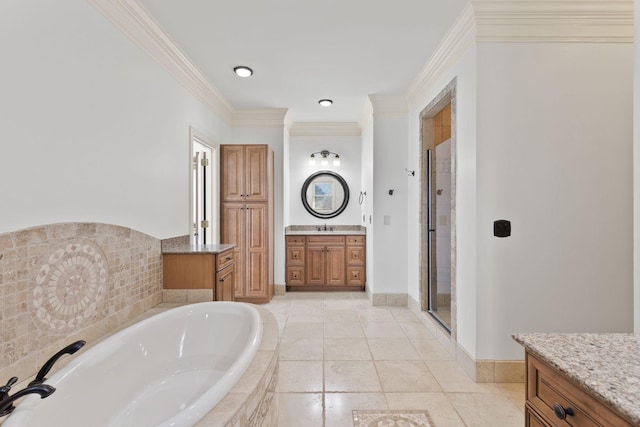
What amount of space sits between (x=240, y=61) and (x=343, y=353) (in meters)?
2.84

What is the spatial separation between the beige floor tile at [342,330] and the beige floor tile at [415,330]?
47 centimetres

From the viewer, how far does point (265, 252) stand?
4145 millimetres

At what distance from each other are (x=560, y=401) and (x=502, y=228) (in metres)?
1.47

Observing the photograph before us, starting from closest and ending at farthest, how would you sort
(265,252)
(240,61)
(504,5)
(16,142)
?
1. (16,142)
2. (504,5)
3. (240,61)
4. (265,252)

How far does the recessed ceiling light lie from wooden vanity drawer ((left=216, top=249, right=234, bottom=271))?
5.89ft

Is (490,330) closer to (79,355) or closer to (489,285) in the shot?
(489,285)

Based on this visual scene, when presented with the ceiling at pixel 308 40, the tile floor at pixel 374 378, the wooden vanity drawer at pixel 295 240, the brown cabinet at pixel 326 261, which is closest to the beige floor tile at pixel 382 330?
the tile floor at pixel 374 378

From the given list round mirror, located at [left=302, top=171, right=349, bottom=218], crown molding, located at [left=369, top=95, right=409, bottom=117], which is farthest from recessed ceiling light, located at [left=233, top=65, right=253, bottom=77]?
round mirror, located at [left=302, top=171, right=349, bottom=218]

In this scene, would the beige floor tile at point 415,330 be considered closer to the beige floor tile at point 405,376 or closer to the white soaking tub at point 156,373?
the beige floor tile at point 405,376

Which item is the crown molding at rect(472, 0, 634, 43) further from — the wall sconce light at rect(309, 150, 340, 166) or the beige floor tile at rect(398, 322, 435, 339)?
the wall sconce light at rect(309, 150, 340, 166)

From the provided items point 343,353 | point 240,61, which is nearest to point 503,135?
point 343,353

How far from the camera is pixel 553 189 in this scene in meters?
2.19

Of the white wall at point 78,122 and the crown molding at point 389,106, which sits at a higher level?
the crown molding at point 389,106

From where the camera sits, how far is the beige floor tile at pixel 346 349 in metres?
2.65
